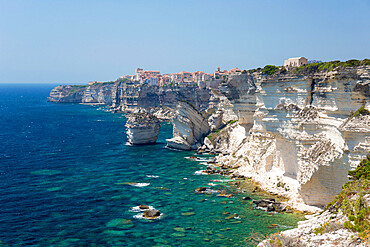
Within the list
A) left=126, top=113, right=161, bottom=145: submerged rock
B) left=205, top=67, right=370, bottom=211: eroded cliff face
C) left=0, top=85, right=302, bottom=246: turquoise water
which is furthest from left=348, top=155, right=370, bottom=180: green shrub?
left=126, top=113, right=161, bottom=145: submerged rock

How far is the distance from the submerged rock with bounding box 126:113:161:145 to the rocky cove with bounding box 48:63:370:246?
47.4ft

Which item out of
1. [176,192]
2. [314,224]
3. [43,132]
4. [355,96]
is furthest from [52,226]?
[43,132]

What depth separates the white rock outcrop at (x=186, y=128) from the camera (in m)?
70.8

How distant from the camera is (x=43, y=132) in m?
92.8

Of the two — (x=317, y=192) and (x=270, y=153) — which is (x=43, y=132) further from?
(x=317, y=192)

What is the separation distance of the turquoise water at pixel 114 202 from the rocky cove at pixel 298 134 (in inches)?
165

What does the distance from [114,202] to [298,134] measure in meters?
22.4

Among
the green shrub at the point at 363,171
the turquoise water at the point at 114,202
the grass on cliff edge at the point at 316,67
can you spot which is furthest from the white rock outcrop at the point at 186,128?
the green shrub at the point at 363,171

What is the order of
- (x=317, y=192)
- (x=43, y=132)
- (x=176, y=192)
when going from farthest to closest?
(x=43, y=132) < (x=176, y=192) < (x=317, y=192)

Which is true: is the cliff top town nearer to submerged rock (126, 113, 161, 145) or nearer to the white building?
submerged rock (126, 113, 161, 145)

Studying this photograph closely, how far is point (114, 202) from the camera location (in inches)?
1592

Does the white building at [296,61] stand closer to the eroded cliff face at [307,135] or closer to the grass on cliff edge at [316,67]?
the grass on cliff edge at [316,67]

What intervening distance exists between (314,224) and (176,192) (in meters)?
24.8

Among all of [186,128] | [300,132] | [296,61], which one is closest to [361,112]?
[300,132]
